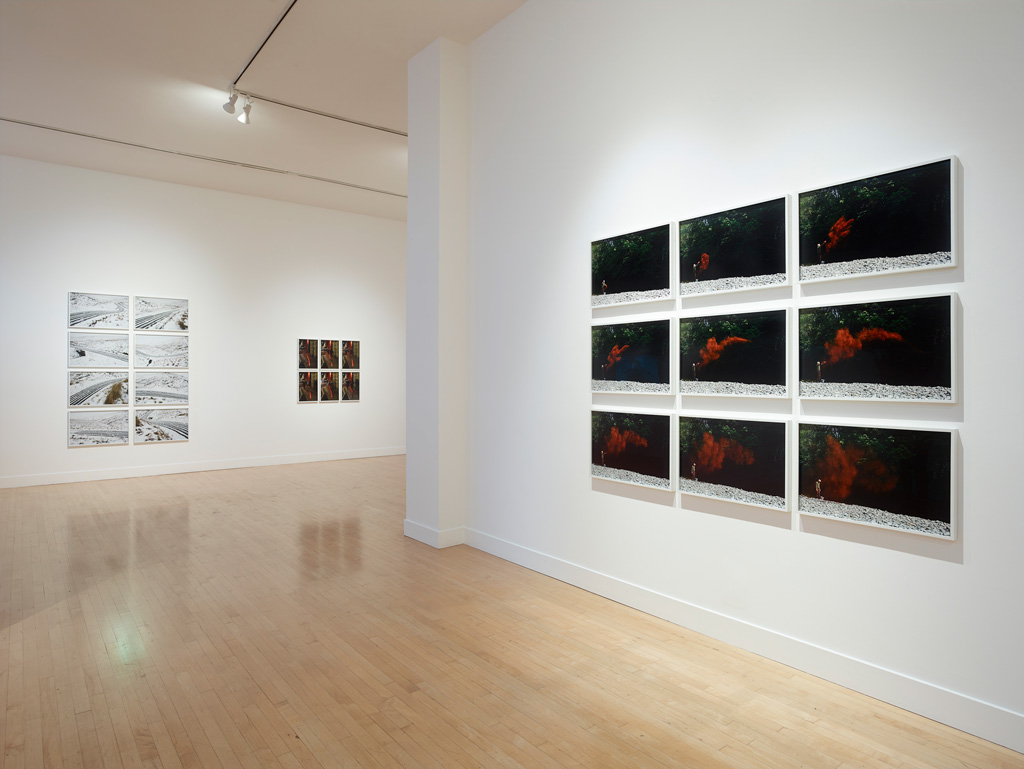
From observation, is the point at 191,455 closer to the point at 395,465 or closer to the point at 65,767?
the point at 395,465

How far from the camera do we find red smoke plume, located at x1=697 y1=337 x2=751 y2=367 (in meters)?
3.93

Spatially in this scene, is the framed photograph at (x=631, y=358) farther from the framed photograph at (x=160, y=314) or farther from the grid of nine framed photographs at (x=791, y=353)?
the framed photograph at (x=160, y=314)

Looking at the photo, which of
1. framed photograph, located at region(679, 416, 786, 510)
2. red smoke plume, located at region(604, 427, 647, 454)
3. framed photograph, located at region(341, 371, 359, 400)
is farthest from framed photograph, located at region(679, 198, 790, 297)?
framed photograph, located at region(341, 371, 359, 400)

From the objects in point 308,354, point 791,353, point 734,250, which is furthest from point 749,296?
point 308,354

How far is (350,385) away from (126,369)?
392 cm

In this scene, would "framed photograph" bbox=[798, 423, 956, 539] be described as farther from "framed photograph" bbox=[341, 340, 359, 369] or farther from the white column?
"framed photograph" bbox=[341, 340, 359, 369]

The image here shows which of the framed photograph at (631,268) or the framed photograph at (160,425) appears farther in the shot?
the framed photograph at (160,425)

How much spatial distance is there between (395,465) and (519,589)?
7.17 metres

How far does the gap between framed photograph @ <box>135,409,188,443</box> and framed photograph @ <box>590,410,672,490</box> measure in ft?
28.4

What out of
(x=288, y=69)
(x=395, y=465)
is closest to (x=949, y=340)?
(x=288, y=69)

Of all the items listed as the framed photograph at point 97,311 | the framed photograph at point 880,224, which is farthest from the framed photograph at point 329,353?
the framed photograph at point 880,224

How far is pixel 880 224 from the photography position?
322 cm

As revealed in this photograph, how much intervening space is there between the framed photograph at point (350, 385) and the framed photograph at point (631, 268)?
8686 millimetres

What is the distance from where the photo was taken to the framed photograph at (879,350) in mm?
3023
